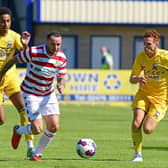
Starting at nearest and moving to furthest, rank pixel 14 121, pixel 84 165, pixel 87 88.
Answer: pixel 84 165 < pixel 14 121 < pixel 87 88

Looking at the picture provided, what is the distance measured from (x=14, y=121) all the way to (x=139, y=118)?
9207mm

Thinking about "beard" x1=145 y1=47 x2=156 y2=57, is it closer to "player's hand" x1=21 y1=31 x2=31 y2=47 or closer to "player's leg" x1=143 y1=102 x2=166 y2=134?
"player's leg" x1=143 y1=102 x2=166 y2=134

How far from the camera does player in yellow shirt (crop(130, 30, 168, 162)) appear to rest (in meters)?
13.3

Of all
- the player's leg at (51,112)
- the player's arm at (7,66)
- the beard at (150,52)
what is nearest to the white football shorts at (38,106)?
the player's leg at (51,112)

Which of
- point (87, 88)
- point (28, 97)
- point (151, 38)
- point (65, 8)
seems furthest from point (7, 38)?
point (65, 8)

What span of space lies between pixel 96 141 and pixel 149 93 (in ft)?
12.3

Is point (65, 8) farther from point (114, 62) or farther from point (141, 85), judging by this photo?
point (141, 85)

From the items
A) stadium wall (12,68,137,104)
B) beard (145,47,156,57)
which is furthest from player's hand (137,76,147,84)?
stadium wall (12,68,137,104)

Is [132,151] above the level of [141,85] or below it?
below

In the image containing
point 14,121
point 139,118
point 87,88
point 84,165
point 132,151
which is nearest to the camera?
point 84,165

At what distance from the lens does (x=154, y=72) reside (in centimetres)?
1345

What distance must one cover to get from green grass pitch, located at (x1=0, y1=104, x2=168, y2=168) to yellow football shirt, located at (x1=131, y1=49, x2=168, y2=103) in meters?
1.05

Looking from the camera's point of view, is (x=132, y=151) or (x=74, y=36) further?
(x=74, y=36)

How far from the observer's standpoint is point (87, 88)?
3039cm
